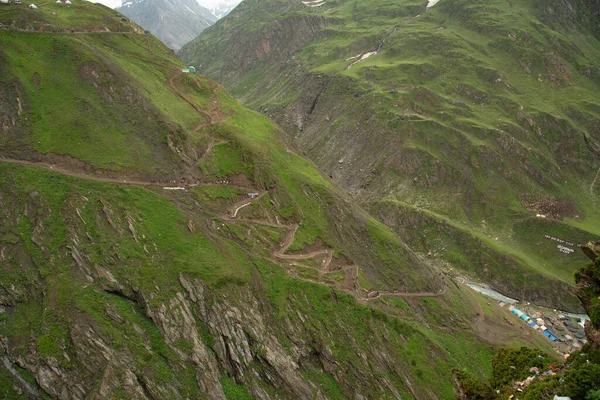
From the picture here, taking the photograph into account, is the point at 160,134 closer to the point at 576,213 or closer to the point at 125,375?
the point at 125,375

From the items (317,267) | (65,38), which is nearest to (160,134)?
(65,38)

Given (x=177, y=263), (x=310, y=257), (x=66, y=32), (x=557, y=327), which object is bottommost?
(x=557, y=327)

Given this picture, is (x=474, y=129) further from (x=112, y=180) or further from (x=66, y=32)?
(x=66, y=32)

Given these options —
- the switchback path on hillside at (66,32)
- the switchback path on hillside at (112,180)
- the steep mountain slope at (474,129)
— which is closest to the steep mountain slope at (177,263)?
the switchback path on hillside at (112,180)

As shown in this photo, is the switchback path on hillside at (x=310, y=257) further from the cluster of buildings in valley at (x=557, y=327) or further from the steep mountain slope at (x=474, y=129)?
the steep mountain slope at (x=474, y=129)

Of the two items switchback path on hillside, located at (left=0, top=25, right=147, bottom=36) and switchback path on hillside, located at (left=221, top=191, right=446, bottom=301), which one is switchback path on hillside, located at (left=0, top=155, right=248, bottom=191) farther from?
switchback path on hillside, located at (left=0, top=25, right=147, bottom=36)

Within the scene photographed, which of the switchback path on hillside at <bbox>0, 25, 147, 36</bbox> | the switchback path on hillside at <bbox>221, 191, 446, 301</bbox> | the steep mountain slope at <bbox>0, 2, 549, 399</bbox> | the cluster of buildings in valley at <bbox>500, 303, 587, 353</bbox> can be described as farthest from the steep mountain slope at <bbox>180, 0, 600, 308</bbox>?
the switchback path on hillside at <bbox>0, 25, 147, 36</bbox>

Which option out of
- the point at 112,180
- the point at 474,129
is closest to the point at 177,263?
the point at 112,180
